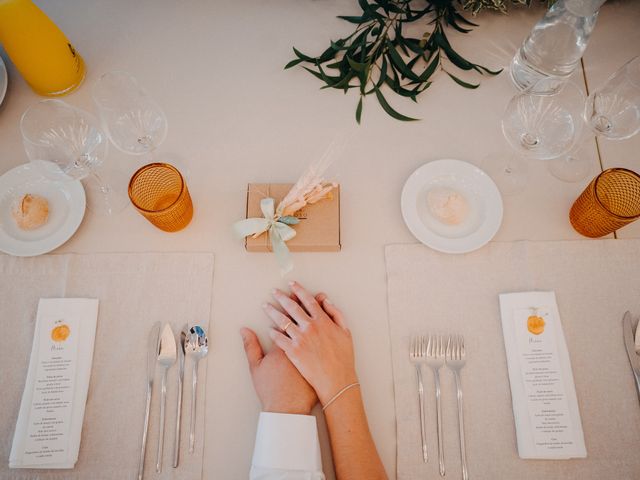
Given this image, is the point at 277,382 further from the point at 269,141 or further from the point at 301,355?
the point at 269,141

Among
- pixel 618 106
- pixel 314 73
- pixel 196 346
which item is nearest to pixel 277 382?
pixel 196 346

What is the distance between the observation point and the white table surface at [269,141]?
0.88 meters

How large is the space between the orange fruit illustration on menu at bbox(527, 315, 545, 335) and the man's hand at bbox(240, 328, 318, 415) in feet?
1.49

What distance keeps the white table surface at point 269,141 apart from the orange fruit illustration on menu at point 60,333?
0.17 metres

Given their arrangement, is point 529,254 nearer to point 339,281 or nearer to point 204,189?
point 339,281

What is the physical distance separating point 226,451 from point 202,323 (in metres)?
0.25

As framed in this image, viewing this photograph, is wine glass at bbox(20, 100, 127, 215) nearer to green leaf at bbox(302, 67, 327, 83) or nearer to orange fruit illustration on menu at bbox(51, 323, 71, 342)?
orange fruit illustration on menu at bbox(51, 323, 71, 342)

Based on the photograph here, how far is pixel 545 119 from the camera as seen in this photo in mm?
888

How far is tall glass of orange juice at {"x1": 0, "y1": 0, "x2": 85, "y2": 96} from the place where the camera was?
3.00ft

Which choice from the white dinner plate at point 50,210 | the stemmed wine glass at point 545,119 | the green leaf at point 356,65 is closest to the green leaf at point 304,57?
the green leaf at point 356,65

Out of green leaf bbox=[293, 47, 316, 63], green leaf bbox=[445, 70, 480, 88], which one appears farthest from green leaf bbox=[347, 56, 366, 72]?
green leaf bbox=[445, 70, 480, 88]

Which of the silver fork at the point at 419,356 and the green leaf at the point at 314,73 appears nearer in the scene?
the silver fork at the point at 419,356

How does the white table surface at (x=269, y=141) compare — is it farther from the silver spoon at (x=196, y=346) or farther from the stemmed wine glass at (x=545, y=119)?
the stemmed wine glass at (x=545, y=119)

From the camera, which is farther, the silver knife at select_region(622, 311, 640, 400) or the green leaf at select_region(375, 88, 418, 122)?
the green leaf at select_region(375, 88, 418, 122)
